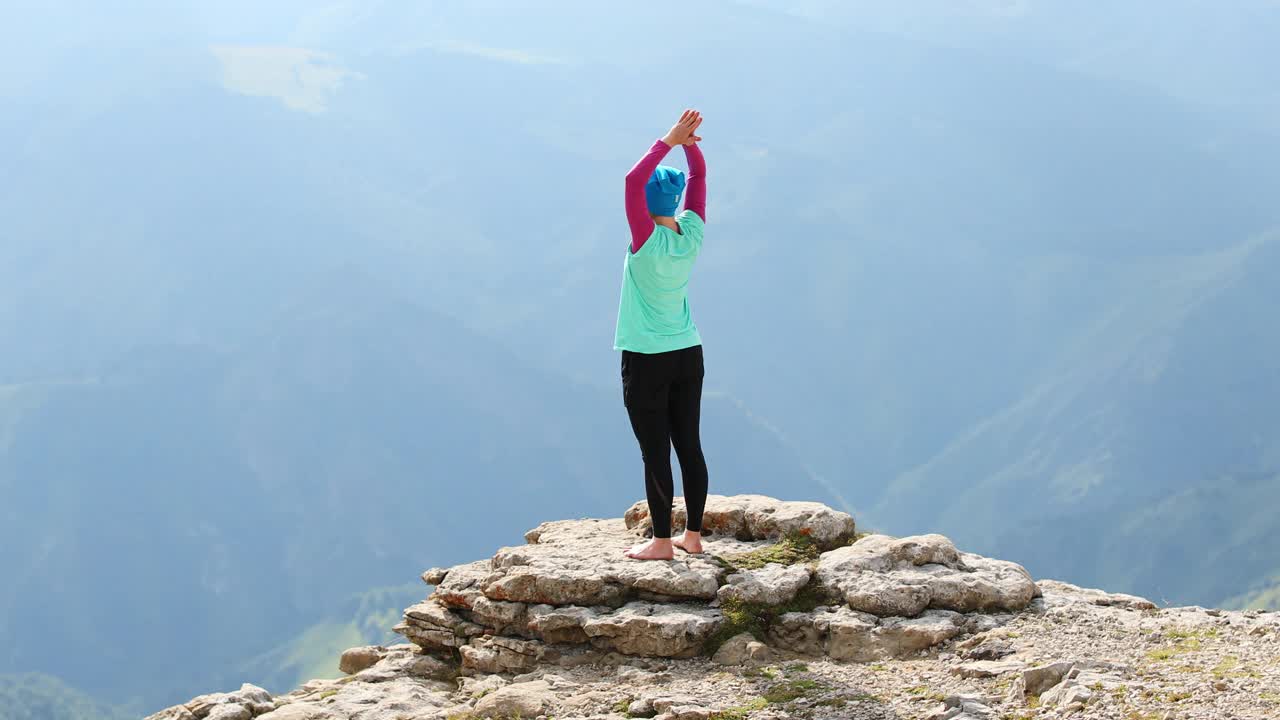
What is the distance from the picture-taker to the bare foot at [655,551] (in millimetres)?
7879

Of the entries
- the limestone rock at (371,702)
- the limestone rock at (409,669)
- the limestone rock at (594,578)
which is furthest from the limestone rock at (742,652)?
the limestone rock at (409,669)

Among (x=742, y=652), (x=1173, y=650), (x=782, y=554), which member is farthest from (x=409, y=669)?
(x=1173, y=650)

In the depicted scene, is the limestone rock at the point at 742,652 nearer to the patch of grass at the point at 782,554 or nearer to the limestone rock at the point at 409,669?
the patch of grass at the point at 782,554

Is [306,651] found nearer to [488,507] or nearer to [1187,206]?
[488,507]

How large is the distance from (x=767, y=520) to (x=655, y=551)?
1.14 meters

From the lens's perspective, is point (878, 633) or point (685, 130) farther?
point (685, 130)

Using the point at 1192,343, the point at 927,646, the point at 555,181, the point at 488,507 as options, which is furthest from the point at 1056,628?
the point at 555,181

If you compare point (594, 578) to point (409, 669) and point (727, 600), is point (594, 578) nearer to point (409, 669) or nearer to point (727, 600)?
point (727, 600)

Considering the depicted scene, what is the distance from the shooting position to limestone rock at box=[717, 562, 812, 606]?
7.37 meters

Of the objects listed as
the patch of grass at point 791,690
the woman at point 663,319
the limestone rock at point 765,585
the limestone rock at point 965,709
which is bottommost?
the limestone rock at point 965,709

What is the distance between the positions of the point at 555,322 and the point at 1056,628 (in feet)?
446

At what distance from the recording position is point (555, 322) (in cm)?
14200

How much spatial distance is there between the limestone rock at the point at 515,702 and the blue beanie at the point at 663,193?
3.23 m

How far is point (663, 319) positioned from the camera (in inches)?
293
